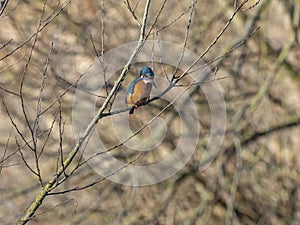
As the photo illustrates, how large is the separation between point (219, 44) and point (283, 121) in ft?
3.16

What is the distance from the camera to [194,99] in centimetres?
580

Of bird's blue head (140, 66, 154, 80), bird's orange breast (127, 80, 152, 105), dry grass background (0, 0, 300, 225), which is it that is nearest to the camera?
bird's orange breast (127, 80, 152, 105)

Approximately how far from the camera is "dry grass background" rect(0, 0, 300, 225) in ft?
18.5

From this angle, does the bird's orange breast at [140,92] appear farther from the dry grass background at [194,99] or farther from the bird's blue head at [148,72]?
the dry grass background at [194,99]

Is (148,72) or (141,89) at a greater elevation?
(148,72)

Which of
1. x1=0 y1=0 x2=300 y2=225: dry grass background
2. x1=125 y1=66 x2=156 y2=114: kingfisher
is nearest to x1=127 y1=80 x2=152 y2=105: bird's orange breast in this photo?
x1=125 y1=66 x2=156 y2=114: kingfisher

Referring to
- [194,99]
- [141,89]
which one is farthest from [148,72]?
[194,99]

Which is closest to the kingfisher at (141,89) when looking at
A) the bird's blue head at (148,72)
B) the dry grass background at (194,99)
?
the bird's blue head at (148,72)

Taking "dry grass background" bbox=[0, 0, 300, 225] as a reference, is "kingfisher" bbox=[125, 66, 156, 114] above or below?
below

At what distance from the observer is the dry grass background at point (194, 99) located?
5.63 meters

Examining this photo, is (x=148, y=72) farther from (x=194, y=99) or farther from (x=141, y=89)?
(x=194, y=99)

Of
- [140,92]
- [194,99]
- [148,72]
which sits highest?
[194,99]

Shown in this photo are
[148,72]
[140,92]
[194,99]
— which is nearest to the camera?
[140,92]

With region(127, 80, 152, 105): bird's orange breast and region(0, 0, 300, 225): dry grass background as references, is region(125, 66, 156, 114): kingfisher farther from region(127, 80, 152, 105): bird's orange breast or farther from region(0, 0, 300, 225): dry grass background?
→ region(0, 0, 300, 225): dry grass background
